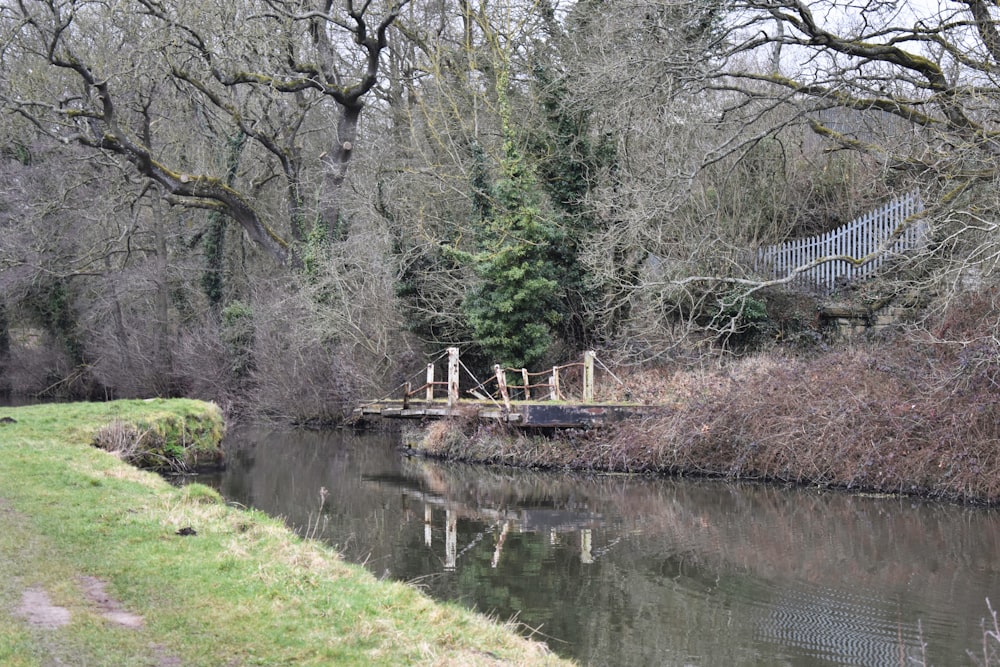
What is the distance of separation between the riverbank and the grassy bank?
10831 millimetres

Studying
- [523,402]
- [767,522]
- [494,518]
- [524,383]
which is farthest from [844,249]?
[494,518]

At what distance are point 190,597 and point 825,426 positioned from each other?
13.8 meters

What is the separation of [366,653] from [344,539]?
7.72 m

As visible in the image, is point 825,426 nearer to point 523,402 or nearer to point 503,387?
point 523,402

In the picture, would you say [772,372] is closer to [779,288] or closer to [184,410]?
[779,288]

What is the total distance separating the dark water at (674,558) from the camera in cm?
936

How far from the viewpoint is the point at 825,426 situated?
1827 centimetres

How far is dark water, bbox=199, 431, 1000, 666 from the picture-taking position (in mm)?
9359

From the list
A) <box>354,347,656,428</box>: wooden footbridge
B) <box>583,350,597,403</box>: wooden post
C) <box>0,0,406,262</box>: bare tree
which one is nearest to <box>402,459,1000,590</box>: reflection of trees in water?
<box>354,347,656,428</box>: wooden footbridge

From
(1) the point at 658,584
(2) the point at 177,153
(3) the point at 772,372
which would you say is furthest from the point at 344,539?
(2) the point at 177,153

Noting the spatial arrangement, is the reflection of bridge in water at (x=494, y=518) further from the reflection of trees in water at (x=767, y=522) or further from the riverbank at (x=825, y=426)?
the riverbank at (x=825, y=426)

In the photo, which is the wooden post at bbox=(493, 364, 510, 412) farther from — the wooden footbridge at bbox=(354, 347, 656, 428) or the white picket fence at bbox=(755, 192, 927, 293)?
the white picket fence at bbox=(755, 192, 927, 293)

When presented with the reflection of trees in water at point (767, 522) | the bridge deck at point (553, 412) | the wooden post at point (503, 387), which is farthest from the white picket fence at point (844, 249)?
the wooden post at point (503, 387)

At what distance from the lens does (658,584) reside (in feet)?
37.4
